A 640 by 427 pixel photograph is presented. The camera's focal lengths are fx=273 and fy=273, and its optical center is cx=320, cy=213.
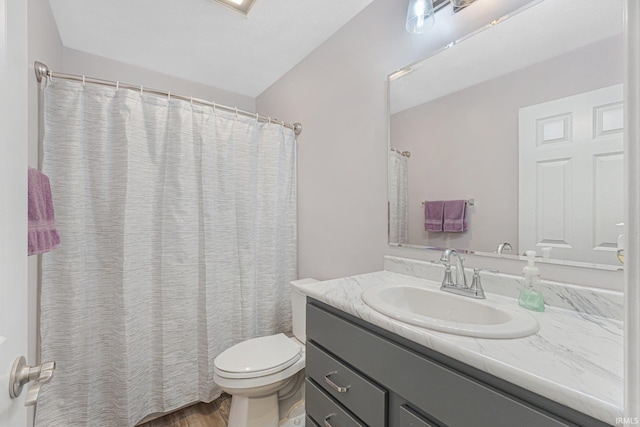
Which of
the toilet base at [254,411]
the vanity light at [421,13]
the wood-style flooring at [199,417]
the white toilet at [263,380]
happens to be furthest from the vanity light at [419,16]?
the wood-style flooring at [199,417]

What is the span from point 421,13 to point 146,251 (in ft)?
6.23

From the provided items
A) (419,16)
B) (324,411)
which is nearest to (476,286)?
(324,411)

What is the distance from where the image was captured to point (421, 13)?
49.3 inches

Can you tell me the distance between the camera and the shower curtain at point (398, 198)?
1.40m

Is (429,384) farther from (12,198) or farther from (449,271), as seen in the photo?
(12,198)

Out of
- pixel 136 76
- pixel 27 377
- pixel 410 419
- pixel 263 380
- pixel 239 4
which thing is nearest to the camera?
pixel 27 377

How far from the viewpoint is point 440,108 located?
4.17ft

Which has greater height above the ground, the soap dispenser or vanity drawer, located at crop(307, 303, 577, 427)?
the soap dispenser

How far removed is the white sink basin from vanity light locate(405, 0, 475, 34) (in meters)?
1.20

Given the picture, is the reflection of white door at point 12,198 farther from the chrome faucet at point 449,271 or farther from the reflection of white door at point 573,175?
the reflection of white door at point 573,175

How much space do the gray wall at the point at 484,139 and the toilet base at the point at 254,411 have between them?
1169mm

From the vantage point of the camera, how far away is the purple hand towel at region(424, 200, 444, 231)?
1258 mm

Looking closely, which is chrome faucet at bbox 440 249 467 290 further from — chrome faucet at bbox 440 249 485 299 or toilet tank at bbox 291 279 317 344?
toilet tank at bbox 291 279 317 344

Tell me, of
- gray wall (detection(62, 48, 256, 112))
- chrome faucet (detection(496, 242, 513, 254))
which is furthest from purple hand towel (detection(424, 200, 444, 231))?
gray wall (detection(62, 48, 256, 112))
